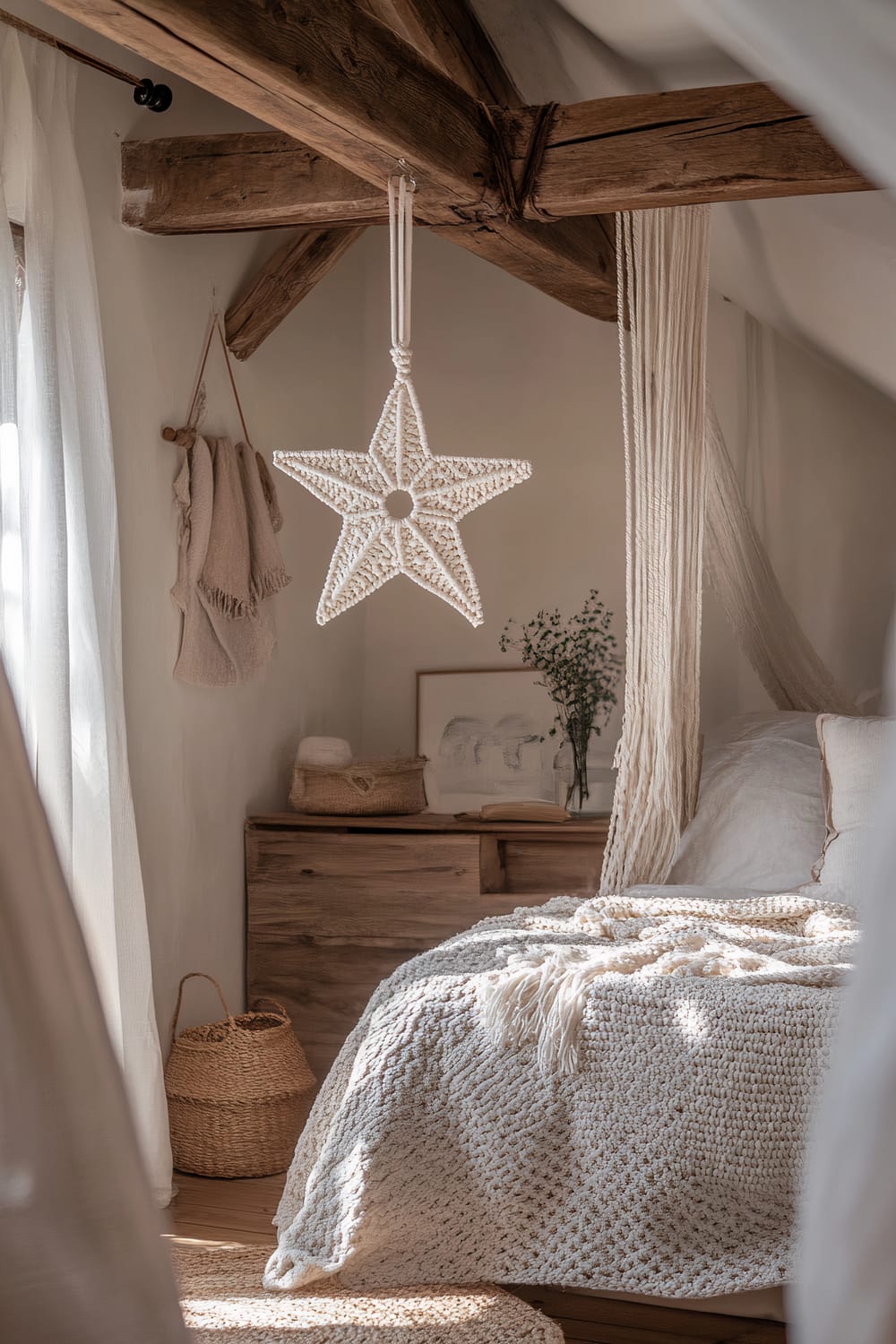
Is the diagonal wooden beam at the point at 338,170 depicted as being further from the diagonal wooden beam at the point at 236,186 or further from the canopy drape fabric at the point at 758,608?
the canopy drape fabric at the point at 758,608

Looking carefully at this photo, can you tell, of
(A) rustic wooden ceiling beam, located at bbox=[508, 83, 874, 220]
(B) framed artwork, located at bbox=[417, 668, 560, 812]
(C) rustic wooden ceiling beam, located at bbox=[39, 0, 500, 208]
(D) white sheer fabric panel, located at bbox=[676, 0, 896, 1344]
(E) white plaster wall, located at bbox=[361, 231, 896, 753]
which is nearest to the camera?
(D) white sheer fabric panel, located at bbox=[676, 0, 896, 1344]

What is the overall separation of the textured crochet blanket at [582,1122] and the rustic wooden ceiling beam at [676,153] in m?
1.38

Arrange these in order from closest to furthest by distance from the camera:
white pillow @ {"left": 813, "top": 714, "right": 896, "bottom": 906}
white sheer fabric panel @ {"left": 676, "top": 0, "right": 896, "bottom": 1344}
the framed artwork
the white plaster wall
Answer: white sheer fabric panel @ {"left": 676, "top": 0, "right": 896, "bottom": 1344} → white pillow @ {"left": 813, "top": 714, "right": 896, "bottom": 906} → the white plaster wall → the framed artwork

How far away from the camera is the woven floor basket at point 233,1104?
3.00 metres

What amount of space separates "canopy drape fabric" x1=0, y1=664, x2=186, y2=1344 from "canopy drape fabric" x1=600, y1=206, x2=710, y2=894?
2081 mm

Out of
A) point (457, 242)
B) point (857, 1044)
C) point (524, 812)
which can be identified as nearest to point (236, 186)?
point (457, 242)

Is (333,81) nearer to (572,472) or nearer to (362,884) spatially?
(362,884)

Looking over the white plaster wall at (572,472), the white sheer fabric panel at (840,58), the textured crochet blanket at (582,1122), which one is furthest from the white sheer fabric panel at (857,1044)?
the white plaster wall at (572,472)

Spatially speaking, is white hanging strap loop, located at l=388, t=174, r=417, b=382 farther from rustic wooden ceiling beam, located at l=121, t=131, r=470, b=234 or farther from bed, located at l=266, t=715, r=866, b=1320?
bed, located at l=266, t=715, r=866, b=1320

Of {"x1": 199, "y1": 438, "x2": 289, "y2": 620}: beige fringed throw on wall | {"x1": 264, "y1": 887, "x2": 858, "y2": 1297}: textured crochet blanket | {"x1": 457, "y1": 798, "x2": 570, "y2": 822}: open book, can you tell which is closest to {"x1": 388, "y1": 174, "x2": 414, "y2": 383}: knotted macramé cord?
{"x1": 199, "y1": 438, "x2": 289, "y2": 620}: beige fringed throw on wall

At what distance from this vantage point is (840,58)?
78 centimetres

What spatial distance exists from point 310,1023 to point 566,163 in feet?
7.50

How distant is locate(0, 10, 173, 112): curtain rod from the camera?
97.0 inches

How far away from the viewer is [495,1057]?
2.06 meters
